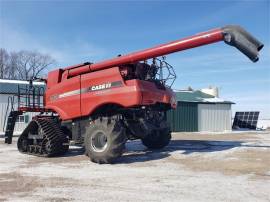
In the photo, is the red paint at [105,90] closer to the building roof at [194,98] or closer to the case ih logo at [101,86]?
the case ih logo at [101,86]

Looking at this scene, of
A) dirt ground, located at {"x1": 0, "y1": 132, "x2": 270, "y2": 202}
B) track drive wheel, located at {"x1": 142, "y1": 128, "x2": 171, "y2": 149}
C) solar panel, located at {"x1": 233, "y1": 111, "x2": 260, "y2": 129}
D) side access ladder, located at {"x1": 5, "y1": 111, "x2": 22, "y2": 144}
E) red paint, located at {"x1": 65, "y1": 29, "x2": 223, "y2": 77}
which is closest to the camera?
dirt ground, located at {"x1": 0, "y1": 132, "x2": 270, "y2": 202}

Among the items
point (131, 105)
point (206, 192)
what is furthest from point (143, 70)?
point (206, 192)

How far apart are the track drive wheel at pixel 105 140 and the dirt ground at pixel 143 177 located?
1.00ft

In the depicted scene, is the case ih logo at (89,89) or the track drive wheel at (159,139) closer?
the case ih logo at (89,89)

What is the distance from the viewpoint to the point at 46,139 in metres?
11.7

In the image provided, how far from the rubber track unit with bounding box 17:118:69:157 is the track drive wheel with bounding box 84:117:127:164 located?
4.42 ft

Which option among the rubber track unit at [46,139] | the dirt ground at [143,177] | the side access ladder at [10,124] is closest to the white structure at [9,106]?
the side access ladder at [10,124]

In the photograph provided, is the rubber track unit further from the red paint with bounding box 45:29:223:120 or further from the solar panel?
the solar panel

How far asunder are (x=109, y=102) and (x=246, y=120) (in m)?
32.1

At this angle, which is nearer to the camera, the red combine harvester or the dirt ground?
the dirt ground

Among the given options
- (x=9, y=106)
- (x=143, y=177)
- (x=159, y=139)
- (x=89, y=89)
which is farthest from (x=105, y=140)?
(x=9, y=106)

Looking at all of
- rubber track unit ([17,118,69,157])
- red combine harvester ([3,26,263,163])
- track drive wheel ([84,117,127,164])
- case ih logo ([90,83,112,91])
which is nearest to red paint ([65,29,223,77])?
red combine harvester ([3,26,263,163])

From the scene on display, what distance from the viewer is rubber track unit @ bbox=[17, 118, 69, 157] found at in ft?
37.6

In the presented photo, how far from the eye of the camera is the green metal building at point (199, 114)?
33.5m
